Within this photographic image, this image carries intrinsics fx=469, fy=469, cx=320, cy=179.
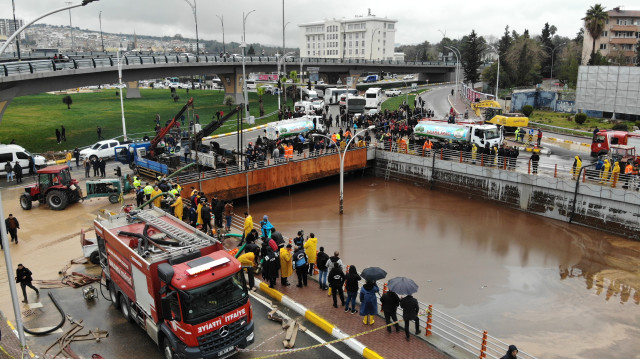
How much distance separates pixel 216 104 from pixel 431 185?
1850 inches

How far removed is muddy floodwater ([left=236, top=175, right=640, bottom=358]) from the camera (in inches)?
627

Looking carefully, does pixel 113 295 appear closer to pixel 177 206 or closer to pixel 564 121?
pixel 177 206

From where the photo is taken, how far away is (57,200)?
23.9m

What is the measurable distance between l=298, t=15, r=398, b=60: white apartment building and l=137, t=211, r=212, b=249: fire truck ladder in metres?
139

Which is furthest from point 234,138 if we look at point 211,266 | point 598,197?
point 211,266

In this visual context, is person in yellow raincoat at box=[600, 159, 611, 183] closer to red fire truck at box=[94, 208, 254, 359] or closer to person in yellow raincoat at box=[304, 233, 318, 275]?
person in yellow raincoat at box=[304, 233, 318, 275]

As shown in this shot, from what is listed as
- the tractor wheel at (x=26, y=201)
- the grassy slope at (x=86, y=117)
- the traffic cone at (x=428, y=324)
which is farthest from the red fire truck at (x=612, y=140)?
the tractor wheel at (x=26, y=201)

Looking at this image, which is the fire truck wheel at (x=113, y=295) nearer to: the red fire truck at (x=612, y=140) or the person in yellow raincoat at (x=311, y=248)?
the person in yellow raincoat at (x=311, y=248)

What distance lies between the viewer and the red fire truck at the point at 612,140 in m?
30.7

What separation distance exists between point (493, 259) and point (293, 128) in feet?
65.7

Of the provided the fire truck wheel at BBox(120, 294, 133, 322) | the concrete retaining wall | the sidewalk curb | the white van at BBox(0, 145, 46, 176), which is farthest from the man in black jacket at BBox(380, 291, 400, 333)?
the white van at BBox(0, 145, 46, 176)

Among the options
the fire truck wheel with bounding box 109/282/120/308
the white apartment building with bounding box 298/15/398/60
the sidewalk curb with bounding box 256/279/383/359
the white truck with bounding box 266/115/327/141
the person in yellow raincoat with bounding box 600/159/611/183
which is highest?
the white apartment building with bounding box 298/15/398/60

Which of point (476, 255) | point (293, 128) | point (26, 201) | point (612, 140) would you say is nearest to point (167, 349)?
point (476, 255)

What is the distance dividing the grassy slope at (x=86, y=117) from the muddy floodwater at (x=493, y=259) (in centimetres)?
2254
